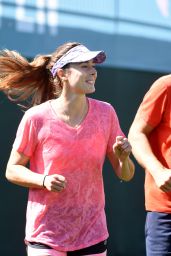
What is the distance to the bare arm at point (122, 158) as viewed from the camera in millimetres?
3662

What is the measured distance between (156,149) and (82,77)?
51 cm

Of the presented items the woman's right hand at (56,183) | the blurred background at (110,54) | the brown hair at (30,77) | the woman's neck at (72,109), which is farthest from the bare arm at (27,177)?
the blurred background at (110,54)

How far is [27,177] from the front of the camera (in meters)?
3.76

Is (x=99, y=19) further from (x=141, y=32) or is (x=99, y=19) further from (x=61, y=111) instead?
(x=61, y=111)

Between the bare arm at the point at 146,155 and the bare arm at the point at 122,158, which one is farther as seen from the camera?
the bare arm at the point at 122,158

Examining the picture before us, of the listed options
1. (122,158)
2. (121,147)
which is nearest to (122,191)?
(122,158)

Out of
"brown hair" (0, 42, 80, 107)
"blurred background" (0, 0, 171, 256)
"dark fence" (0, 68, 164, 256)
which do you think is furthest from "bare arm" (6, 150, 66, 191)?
"dark fence" (0, 68, 164, 256)

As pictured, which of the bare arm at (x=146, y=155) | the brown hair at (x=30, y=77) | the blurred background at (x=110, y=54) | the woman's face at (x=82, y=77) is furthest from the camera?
the blurred background at (x=110, y=54)

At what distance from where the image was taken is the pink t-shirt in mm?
3795

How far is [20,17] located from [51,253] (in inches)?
156

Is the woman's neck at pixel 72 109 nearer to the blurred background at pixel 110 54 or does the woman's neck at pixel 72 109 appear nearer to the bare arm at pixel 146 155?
the bare arm at pixel 146 155

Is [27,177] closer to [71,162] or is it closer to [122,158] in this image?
[71,162]

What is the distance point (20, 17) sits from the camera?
24.1 ft

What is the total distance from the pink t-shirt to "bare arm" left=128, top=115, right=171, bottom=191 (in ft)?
0.58
